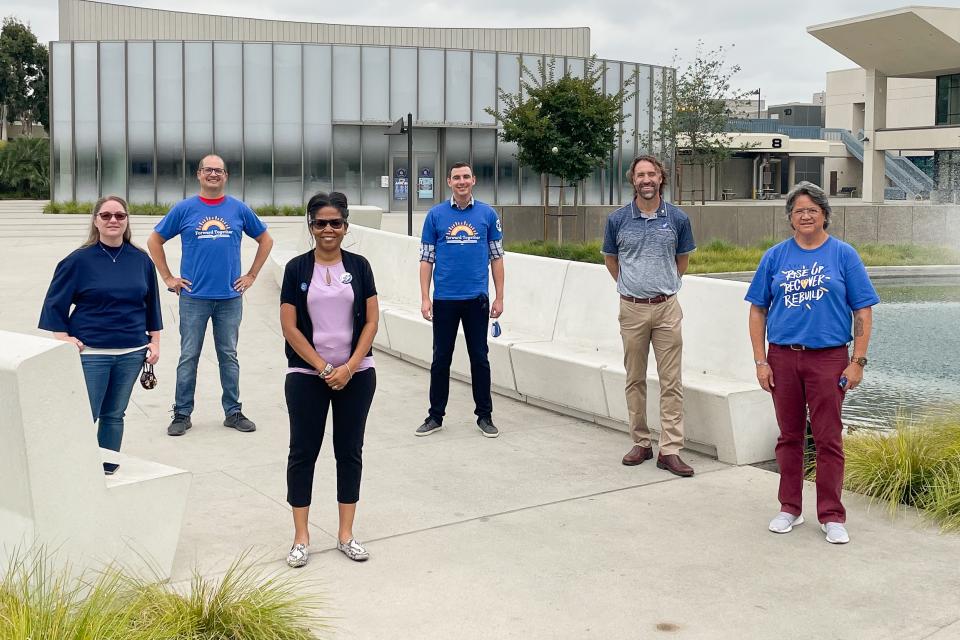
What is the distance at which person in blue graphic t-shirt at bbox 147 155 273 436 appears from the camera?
26.1 ft

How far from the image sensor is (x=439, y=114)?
144 feet

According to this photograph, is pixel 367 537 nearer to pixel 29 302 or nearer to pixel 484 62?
pixel 29 302

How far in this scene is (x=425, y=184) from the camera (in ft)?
147

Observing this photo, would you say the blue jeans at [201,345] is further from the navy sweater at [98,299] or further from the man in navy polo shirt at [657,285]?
the man in navy polo shirt at [657,285]

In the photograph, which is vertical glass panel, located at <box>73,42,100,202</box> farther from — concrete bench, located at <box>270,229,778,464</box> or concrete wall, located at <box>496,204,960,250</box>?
concrete bench, located at <box>270,229,778,464</box>

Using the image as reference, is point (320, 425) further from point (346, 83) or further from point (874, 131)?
point (874, 131)

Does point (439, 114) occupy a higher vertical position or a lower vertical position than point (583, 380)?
higher

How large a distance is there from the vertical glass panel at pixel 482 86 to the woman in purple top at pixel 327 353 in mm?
39963

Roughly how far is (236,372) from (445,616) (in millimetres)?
4150

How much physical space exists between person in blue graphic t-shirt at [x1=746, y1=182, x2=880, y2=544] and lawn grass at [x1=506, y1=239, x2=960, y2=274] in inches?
717

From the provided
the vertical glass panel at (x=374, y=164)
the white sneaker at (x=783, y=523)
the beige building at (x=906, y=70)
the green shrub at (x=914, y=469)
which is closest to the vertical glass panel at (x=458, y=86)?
the vertical glass panel at (x=374, y=164)

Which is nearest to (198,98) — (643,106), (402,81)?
(402,81)

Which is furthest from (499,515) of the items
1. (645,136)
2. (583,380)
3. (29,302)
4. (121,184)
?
(645,136)

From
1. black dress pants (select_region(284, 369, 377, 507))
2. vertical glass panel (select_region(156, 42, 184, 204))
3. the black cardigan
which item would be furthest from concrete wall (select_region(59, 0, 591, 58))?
black dress pants (select_region(284, 369, 377, 507))
